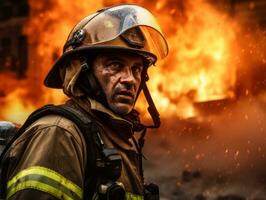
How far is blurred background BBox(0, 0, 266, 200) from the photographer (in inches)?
325

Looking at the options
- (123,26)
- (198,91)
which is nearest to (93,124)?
(123,26)

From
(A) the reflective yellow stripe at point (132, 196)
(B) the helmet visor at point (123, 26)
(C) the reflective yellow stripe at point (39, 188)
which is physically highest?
(B) the helmet visor at point (123, 26)

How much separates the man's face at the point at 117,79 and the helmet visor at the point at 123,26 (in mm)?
97

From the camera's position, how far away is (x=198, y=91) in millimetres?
10898

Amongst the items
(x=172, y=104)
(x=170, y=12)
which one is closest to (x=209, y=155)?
(x=172, y=104)

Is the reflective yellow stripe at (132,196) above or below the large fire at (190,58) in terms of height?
below

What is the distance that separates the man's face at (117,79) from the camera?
3189mm

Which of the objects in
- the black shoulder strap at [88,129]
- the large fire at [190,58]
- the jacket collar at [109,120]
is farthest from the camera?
the large fire at [190,58]

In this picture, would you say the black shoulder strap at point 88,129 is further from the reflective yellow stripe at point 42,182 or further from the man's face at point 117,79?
the man's face at point 117,79

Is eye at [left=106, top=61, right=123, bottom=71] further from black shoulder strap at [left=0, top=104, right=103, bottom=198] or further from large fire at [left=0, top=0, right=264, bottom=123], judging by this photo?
large fire at [left=0, top=0, right=264, bottom=123]

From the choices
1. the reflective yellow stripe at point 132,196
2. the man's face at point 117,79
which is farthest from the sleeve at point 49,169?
the man's face at point 117,79

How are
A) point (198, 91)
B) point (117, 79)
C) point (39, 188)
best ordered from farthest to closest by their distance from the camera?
point (198, 91)
point (117, 79)
point (39, 188)

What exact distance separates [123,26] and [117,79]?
32 centimetres

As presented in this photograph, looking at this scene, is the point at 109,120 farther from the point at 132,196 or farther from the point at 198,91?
the point at 198,91
